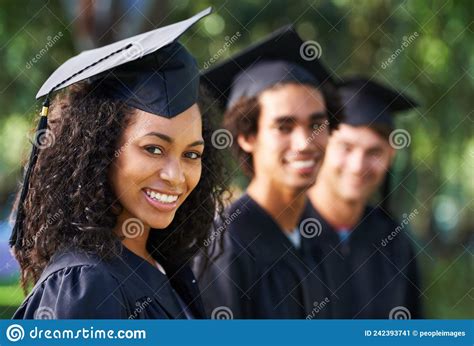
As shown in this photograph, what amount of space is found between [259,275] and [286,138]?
49 centimetres

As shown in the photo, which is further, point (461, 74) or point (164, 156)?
point (461, 74)

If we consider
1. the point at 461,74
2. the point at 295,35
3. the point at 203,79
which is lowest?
the point at 203,79

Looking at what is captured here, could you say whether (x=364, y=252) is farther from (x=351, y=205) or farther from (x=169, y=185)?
(x=169, y=185)

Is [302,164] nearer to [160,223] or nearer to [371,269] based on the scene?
[371,269]

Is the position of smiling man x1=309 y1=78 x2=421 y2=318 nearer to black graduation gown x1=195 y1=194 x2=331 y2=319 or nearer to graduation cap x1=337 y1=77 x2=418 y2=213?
graduation cap x1=337 y1=77 x2=418 y2=213

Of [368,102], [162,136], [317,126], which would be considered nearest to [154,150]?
[162,136]

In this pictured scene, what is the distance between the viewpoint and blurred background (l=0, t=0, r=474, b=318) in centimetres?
357

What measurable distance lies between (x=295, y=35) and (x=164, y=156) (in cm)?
133

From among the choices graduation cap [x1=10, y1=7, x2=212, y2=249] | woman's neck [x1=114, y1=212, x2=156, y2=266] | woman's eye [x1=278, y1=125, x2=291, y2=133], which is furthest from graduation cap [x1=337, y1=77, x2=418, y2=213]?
woman's neck [x1=114, y1=212, x2=156, y2=266]

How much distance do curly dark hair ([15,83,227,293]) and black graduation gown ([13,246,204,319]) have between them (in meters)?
0.04

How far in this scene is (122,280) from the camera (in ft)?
6.18

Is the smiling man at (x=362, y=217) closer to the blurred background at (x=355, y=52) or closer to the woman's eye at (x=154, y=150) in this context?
the blurred background at (x=355, y=52)
